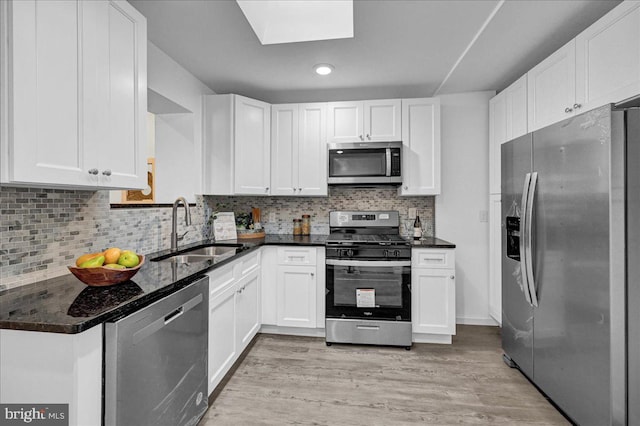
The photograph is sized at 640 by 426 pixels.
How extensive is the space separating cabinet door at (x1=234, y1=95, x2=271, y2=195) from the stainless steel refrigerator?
2199mm

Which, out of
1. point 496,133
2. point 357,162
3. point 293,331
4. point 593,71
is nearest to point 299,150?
point 357,162

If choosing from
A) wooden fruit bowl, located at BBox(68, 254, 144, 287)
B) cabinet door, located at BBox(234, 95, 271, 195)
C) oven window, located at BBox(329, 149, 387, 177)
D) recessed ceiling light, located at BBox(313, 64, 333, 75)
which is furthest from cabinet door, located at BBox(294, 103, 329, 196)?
wooden fruit bowl, located at BBox(68, 254, 144, 287)

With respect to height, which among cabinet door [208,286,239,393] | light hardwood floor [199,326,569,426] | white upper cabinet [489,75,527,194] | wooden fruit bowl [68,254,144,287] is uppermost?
white upper cabinet [489,75,527,194]

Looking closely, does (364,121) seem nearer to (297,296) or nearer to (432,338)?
(297,296)

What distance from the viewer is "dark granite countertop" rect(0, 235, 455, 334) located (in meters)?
1.00

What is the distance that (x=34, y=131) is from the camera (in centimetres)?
112

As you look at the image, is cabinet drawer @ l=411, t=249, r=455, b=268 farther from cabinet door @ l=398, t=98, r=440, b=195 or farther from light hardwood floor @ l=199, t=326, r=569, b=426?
light hardwood floor @ l=199, t=326, r=569, b=426

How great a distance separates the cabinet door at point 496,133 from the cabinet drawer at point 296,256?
1852 mm

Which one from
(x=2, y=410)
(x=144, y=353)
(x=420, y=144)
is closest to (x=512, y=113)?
(x=420, y=144)

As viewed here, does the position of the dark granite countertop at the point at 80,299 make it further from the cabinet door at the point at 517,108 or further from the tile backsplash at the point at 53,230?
the cabinet door at the point at 517,108

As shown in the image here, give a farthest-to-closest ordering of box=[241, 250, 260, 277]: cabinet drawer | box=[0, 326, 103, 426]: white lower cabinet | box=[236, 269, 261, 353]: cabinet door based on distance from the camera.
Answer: box=[241, 250, 260, 277]: cabinet drawer
box=[236, 269, 261, 353]: cabinet door
box=[0, 326, 103, 426]: white lower cabinet

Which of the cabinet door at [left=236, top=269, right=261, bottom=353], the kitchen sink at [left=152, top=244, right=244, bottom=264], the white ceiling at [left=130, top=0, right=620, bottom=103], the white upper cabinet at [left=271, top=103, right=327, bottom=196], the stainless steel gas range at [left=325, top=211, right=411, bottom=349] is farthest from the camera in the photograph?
the white upper cabinet at [left=271, top=103, right=327, bottom=196]

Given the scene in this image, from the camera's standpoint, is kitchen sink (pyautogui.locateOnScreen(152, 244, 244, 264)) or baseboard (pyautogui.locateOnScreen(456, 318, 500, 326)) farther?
baseboard (pyautogui.locateOnScreen(456, 318, 500, 326))

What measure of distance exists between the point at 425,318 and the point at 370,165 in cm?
149
